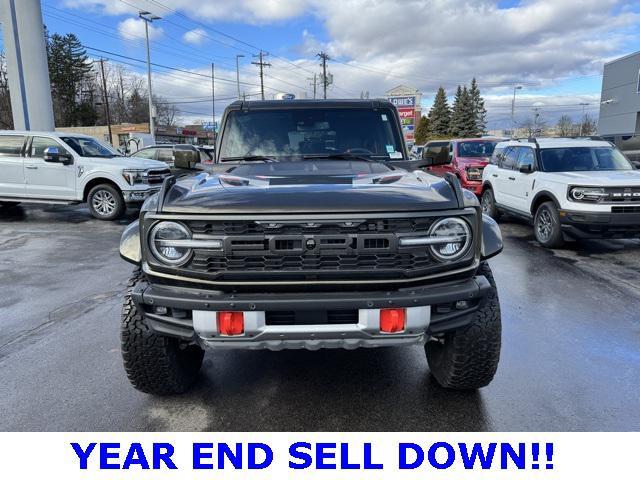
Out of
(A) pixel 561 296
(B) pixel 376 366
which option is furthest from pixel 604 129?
(B) pixel 376 366

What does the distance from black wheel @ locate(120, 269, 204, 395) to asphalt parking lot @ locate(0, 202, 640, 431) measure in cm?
15

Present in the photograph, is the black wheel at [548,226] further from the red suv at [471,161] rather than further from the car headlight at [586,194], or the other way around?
the red suv at [471,161]

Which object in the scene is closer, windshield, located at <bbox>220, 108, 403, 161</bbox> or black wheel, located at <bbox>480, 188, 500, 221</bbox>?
windshield, located at <bbox>220, 108, 403, 161</bbox>

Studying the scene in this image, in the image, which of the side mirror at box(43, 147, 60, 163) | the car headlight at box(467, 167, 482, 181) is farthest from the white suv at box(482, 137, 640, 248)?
the side mirror at box(43, 147, 60, 163)

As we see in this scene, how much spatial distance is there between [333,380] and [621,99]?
1736 inches

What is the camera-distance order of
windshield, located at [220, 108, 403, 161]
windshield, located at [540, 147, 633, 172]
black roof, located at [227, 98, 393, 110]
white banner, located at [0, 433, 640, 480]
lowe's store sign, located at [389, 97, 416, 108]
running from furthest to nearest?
lowe's store sign, located at [389, 97, 416, 108]
windshield, located at [540, 147, 633, 172]
black roof, located at [227, 98, 393, 110]
windshield, located at [220, 108, 403, 161]
white banner, located at [0, 433, 640, 480]

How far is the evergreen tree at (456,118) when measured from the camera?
59.0m

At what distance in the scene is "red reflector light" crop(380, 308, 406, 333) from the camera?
2.35 m

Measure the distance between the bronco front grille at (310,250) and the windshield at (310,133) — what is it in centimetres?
159

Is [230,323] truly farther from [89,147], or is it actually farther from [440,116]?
[440,116]

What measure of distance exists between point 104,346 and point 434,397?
262 centimetres

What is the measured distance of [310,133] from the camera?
3990 millimetres

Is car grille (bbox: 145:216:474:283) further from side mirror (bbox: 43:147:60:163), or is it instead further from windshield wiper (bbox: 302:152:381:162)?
side mirror (bbox: 43:147:60:163)

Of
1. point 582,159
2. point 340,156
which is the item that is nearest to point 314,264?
point 340,156
